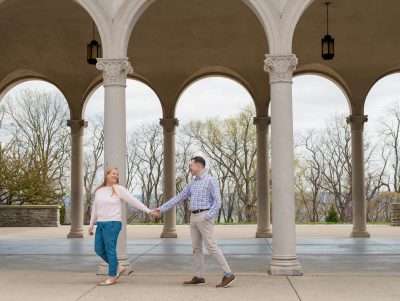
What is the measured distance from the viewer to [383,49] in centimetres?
1914

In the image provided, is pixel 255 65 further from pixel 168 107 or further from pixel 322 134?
pixel 322 134

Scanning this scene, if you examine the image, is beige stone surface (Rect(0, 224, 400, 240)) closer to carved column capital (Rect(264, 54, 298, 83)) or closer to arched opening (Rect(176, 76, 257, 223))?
carved column capital (Rect(264, 54, 298, 83))

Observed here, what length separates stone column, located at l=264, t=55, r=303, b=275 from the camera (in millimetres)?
10867

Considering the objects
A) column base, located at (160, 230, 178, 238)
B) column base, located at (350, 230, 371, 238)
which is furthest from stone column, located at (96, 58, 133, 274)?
column base, located at (350, 230, 371, 238)

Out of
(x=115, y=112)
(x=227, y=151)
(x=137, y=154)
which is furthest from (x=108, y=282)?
(x=137, y=154)

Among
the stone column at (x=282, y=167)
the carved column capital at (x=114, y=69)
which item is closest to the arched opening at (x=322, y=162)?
the stone column at (x=282, y=167)

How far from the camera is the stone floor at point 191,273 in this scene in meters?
8.66

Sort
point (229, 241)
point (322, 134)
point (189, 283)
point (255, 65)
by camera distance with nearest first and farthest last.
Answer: point (189, 283) → point (229, 241) → point (255, 65) → point (322, 134)

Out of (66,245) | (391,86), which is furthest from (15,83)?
(391,86)

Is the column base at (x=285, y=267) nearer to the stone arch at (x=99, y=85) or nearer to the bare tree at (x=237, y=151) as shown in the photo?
the stone arch at (x=99, y=85)

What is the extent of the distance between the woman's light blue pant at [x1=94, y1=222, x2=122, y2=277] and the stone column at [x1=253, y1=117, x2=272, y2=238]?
1138cm

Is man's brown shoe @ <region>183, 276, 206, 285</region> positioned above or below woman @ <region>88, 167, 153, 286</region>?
below

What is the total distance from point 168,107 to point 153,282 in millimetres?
12117

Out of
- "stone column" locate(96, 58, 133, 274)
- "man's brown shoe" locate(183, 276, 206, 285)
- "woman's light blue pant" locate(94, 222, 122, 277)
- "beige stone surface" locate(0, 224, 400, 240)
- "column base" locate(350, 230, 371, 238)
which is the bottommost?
"beige stone surface" locate(0, 224, 400, 240)
